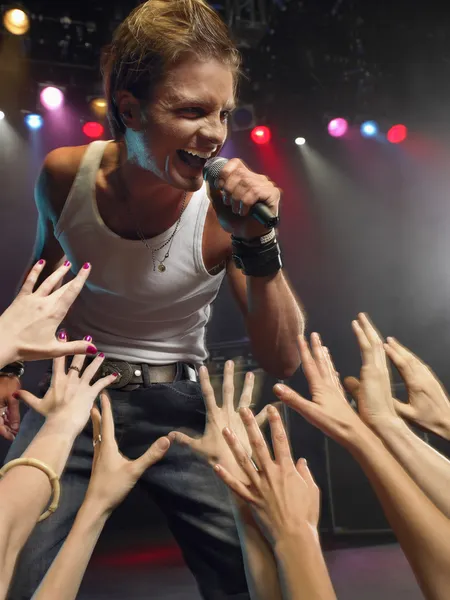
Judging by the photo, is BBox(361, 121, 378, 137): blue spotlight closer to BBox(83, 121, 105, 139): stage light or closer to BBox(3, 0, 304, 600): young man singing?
BBox(83, 121, 105, 139): stage light

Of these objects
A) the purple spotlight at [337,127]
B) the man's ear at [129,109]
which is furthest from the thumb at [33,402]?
the purple spotlight at [337,127]

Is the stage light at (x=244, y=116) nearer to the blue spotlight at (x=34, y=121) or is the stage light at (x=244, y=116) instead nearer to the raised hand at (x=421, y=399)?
the blue spotlight at (x=34, y=121)

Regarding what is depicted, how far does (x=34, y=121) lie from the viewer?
4117 millimetres

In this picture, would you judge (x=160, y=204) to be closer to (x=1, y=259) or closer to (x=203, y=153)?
(x=203, y=153)

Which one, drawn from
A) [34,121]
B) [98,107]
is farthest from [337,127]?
[34,121]

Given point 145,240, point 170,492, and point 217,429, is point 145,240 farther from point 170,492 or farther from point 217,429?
point 170,492

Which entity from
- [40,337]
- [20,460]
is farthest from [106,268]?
[20,460]

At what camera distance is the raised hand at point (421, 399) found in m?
1.48

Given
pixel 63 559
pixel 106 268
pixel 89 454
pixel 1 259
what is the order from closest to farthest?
pixel 63 559 < pixel 89 454 < pixel 106 268 < pixel 1 259

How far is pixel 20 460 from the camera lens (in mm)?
1201

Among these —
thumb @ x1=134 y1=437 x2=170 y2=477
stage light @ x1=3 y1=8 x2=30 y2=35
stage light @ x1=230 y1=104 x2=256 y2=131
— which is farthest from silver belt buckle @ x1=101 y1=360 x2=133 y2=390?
stage light @ x1=230 y1=104 x2=256 y2=131

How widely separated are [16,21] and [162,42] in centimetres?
257

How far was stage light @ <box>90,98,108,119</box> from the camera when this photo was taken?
4051 millimetres

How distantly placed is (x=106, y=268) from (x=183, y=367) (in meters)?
0.34
